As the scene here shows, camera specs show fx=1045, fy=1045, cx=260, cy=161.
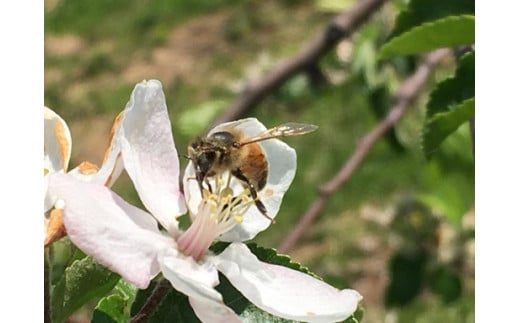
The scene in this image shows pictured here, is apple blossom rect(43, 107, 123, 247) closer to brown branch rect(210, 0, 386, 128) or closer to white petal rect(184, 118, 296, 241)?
white petal rect(184, 118, 296, 241)

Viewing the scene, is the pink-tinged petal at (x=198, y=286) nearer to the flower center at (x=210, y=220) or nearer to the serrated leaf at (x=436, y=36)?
the flower center at (x=210, y=220)

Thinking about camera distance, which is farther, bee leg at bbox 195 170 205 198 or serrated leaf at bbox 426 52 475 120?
serrated leaf at bbox 426 52 475 120

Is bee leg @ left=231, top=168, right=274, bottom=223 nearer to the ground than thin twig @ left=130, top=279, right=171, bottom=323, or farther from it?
farther from it

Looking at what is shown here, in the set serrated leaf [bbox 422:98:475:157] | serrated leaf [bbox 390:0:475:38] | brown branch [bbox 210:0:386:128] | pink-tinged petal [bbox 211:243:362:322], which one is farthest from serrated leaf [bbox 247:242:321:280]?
brown branch [bbox 210:0:386:128]

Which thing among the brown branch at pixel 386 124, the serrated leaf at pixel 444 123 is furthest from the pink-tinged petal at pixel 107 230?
the brown branch at pixel 386 124

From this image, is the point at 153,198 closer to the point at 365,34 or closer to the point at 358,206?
the point at 365,34

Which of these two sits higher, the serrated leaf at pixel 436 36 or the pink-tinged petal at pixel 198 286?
the serrated leaf at pixel 436 36
